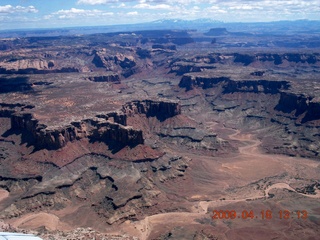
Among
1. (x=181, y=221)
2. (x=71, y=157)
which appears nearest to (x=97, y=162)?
(x=71, y=157)

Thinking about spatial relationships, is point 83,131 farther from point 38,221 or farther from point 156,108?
point 156,108

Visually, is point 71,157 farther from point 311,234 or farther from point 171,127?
point 311,234

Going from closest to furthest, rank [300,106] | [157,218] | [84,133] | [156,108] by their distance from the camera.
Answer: [157,218]
[84,133]
[156,108]
[300,106]

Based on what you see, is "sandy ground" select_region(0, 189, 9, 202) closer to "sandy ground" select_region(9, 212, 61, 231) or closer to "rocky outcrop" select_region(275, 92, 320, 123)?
"sandy ground" select_region(9, 212, 61, 231)

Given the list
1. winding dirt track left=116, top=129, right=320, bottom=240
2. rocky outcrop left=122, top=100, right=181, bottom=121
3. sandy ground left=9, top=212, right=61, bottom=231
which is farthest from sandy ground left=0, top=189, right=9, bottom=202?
rocky outcrop left=122, top=100, right=181, bottom=121

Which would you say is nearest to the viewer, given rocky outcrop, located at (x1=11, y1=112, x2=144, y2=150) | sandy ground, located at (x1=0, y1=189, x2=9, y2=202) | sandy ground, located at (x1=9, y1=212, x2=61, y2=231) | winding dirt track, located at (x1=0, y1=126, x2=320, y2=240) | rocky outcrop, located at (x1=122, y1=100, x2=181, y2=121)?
winding dirt track, located at (x1=0, y1=126, x2=320, y2=240)
